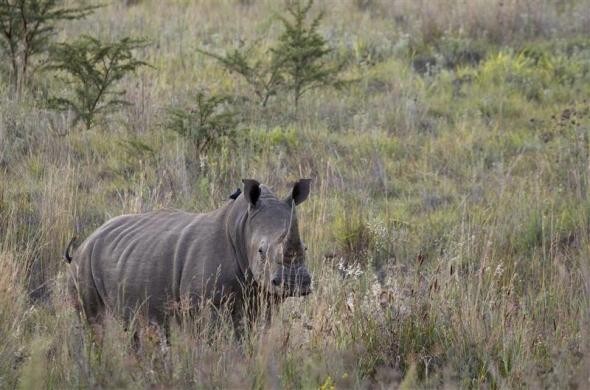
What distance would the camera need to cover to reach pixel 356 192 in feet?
32.6

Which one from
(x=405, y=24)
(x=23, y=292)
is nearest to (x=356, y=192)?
(x=23, y=292)

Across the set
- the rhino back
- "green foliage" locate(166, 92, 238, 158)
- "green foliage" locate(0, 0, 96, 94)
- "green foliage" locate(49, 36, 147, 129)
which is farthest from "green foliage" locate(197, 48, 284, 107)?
the rhino back

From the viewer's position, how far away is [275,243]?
19.3ft

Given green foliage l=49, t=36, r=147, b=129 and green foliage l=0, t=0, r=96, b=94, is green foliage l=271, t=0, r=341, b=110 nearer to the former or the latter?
green foliage l=49, t=36, r=147, b=129

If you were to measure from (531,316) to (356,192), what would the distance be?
334cm

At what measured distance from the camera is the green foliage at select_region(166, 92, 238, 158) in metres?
10.5

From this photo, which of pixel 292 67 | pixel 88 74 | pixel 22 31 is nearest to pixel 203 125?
pixel 88 74

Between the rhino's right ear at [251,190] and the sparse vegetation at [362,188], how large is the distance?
2.40 ft

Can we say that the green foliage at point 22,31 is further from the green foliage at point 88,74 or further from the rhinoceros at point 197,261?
the rhinoceros at point 197,261

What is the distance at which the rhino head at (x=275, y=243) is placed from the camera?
5664 millimetres

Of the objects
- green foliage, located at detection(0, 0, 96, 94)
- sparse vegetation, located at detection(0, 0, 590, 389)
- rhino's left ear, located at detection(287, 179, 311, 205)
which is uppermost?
green foliage, located at detection(0, 0, 96, 94)

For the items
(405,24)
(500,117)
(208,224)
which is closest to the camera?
(208,224)

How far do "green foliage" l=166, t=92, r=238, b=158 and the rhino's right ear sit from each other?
168 inches

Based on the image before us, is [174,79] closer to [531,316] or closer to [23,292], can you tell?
[23,292]
